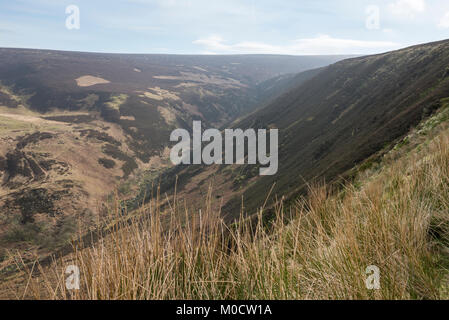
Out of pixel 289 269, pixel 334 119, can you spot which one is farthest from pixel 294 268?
pixel 334 119

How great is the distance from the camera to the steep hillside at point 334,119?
1910cm

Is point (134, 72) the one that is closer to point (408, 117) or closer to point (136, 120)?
point (136, 120)

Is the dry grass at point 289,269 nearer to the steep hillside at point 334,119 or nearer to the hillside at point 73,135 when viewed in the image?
the hillside at point 73,135

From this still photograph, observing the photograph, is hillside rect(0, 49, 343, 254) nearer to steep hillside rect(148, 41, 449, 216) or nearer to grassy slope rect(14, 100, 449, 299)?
grassy slope rect(14, 100, 449, 299)

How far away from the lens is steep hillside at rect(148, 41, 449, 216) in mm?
19102

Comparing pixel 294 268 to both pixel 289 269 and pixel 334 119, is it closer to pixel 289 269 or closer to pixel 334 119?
pixel 289 269

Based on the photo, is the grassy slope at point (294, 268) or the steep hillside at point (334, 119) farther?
the steep hillside at point (334, 119)

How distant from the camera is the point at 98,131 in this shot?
59.0 metres

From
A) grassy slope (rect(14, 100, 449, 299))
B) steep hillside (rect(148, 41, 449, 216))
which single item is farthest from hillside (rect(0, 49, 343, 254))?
steep hillside (rect(148, 41, 449, 216))

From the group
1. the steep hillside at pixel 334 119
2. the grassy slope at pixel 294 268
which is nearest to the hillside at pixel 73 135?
the grassy slope at pixel 294 268

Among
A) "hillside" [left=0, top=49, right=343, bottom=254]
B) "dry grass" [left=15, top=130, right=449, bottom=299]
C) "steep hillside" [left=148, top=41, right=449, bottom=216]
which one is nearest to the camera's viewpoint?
"dry grass" [left=15, top=130, right=449, bottom=299]

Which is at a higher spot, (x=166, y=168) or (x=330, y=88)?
(x=330, y=88)

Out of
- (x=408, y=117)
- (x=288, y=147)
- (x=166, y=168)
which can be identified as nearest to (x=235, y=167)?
(x=288, y=147)
